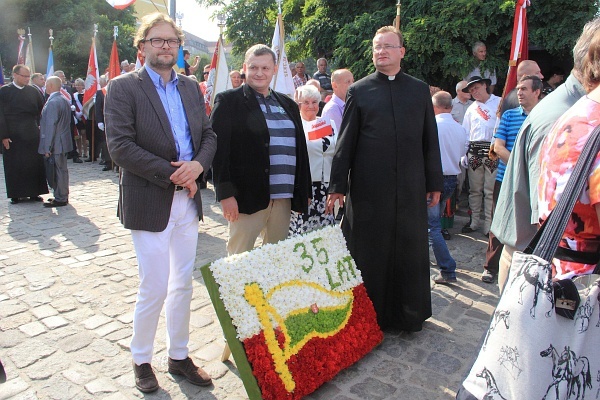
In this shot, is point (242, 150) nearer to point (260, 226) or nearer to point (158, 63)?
point (260, 226)

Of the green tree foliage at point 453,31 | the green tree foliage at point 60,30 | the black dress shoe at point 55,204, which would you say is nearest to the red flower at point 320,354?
the black dress shoe at point 55,204

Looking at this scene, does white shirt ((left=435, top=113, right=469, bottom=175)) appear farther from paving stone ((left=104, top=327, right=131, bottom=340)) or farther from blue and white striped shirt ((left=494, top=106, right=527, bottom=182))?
paving stone ((left=104, top=327, right=131, bottom=340))

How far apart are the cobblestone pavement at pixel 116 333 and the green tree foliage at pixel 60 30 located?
2869 cm

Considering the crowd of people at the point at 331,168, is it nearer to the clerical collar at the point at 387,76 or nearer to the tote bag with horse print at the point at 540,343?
the clerical collar at the point at 387,76

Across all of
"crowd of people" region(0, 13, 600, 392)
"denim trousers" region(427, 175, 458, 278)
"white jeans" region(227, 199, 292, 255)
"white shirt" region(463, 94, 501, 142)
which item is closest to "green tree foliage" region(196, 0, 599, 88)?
"white shirt" region(463, 94, 501, 142)

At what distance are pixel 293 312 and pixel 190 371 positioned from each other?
78 centimetres

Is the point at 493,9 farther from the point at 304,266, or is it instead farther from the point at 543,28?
the point at 304,266

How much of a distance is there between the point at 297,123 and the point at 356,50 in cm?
764

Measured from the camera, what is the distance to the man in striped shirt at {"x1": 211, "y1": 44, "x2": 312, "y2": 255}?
3348 mm

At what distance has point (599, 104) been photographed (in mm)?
1622

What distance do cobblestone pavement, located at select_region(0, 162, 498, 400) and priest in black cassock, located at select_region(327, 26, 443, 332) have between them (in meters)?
0.38

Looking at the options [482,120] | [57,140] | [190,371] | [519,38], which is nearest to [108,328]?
[190,371]

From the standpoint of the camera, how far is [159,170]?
109 inches

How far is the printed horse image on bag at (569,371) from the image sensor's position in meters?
1.51
